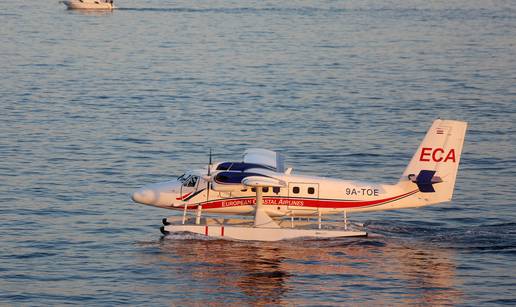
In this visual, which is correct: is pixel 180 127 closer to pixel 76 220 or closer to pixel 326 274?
pixel 76 220

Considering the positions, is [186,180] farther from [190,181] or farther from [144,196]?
[144,196]

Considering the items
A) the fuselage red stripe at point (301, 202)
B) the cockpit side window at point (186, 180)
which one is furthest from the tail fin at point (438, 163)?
the cockpit side window at point (186, 180)

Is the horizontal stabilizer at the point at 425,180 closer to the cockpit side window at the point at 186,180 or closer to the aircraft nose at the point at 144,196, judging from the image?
the cockpit side window at the point at 186,180

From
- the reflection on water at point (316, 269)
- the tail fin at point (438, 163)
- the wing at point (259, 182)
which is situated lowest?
the reflection on water at point (316, 269)

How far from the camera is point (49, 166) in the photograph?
229 feet

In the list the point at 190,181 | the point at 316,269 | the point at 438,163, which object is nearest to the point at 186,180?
the point at 190,181

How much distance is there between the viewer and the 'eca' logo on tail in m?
52.5

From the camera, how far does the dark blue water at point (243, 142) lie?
47094mm

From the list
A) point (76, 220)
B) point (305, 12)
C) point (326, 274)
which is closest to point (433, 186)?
point (326, 274)

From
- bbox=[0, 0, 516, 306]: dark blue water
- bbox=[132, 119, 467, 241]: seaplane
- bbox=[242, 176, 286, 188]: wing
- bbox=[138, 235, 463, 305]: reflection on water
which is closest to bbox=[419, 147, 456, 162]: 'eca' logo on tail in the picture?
bbox=[132, 119, 467, 241]: seaplane

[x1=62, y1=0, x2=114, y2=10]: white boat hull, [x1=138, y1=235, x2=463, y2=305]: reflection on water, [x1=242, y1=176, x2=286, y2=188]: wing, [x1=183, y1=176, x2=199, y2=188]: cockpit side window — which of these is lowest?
[x1=138, y1=235, x2=463, y2=305]: reflection on water

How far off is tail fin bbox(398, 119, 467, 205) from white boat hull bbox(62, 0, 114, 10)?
140 metres

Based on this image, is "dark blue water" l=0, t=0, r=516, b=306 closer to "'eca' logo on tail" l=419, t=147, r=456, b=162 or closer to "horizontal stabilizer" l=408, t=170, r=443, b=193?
"horizontal stabilizer" l=408, t=170, r=443, b=193

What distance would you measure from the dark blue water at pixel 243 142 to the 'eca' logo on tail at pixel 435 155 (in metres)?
4.06
